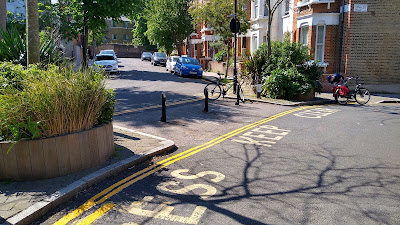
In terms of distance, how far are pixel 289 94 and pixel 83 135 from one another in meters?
11.4

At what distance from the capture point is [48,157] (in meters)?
5.10

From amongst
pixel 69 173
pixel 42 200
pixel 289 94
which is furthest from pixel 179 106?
pixel 42 200

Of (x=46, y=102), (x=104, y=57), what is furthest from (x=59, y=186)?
(x=104, y=57)

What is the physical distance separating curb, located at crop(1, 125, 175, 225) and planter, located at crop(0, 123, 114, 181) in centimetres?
37

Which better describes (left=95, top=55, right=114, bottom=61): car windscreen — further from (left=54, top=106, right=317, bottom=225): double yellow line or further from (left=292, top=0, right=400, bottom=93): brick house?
(left=54, top=106, right=317, bottom=225): double yellow line

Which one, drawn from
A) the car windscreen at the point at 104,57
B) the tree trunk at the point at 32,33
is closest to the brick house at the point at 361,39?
the car windscreen at the point at 104,57

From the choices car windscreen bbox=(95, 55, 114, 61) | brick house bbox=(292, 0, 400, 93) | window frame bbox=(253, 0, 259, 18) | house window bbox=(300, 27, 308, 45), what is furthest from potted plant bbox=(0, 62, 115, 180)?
window frame bbox=(253, 0, 259, 18)

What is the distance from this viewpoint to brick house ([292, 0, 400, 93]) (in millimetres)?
18719

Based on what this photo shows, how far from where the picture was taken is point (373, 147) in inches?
291

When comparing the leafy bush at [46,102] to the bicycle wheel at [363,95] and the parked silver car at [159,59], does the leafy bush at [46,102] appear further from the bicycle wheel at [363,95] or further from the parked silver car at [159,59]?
the parked silver car at [159,59]

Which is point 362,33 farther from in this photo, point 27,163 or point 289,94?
point 27,163

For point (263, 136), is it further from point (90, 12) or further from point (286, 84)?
point (90, 12)

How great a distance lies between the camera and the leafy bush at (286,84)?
15.0 metres

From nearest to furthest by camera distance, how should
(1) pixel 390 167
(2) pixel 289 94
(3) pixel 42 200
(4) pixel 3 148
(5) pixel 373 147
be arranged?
(3) pixel 42 200, (4) pixel 3 148, (1) pixel 390 167, (5) pixel 373 147, (2) pixel 289 94
